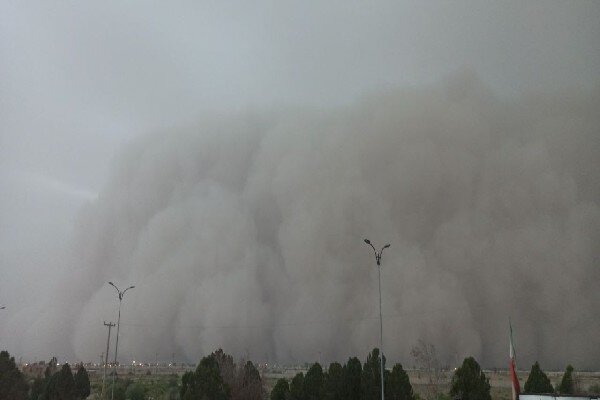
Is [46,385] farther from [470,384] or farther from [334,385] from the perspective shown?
[470,384]

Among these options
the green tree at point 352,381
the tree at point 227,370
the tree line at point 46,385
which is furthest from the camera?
the tree at point 227,370

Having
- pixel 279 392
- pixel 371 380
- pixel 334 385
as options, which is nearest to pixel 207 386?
pixel 279 392

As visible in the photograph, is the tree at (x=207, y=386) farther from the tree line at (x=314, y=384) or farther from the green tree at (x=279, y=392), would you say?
the green tree at (x=279, y=392)

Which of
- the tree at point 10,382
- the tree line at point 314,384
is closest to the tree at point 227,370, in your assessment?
the tree line at point 314,384

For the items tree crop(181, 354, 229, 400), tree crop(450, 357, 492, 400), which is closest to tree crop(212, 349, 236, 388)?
tree crop(181, 354, 229, 400)

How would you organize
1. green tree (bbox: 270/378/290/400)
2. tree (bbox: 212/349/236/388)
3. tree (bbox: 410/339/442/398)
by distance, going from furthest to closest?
tree (bbox: 410/339/442/398) → tree (bbox: 212/349/236/388) → green tree (bbox: 270/378/290/400)

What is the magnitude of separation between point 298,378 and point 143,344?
1428 inches

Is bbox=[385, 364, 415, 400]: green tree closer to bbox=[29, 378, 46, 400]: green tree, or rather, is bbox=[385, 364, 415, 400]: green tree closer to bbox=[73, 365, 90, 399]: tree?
bbox=[73, 365, 90, 399]: tree

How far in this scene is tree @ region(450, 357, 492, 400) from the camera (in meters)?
16.2

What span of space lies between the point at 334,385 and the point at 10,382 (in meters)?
13.0

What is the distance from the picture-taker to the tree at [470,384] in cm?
1622

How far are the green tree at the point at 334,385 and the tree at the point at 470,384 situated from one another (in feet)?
11.7

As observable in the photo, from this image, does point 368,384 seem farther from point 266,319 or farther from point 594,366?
point 266,319

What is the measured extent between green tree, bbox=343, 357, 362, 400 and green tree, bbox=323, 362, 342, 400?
0.45 feet
